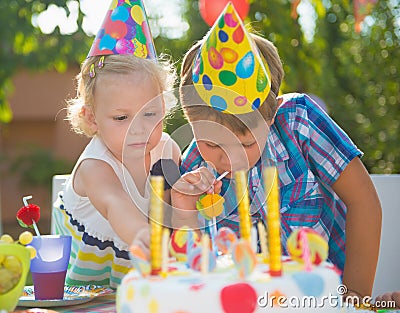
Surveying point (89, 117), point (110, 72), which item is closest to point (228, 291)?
point (110, 72)

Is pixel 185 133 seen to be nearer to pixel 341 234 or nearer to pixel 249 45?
pixel 249 45

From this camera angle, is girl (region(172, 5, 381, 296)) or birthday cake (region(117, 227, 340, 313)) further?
girl (region(172, 5, 381, 296))

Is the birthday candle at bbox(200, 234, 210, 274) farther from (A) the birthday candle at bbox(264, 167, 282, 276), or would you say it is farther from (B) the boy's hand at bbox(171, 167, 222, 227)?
(B) the boy's hand at bbox(171, 167, 222, 227)

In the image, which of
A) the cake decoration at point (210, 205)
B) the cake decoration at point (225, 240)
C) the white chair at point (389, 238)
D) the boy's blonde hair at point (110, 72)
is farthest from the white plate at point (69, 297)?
the white chair at point (389, 238)

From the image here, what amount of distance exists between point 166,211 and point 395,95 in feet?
11.1

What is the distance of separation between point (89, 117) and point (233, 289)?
97 cm

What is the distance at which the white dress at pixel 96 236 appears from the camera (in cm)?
167

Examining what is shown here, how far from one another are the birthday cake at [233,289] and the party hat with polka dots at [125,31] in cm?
73

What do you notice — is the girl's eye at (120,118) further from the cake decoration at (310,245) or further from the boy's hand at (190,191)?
the cake decoration at (310,245)

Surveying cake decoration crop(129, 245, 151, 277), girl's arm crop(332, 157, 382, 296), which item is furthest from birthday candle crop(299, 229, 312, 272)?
girl's arm crop(332, 157, 382, 296)

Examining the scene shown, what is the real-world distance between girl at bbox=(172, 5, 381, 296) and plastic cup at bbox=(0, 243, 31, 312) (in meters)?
0.36

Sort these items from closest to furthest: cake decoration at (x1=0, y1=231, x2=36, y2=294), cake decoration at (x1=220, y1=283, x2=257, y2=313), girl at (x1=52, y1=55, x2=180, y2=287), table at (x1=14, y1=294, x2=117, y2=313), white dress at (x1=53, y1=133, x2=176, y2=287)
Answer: cake decoration at (x1=220, y1=283, x2=257, y2=313), cake decoration at (x1=0, y1=231, x2=36, y2=294), table at (x1=14, y1=294, x2=117, y2=313), girl at (x1=52, y1=55, x2=180, y2=287), white dress at (x1=53, y1=133, x2=176, y2=287)

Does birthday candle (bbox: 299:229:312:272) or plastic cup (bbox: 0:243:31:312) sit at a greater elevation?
birthday candle (bbox: 299:229:312:272)

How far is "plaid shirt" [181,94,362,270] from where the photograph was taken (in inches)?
62.6
